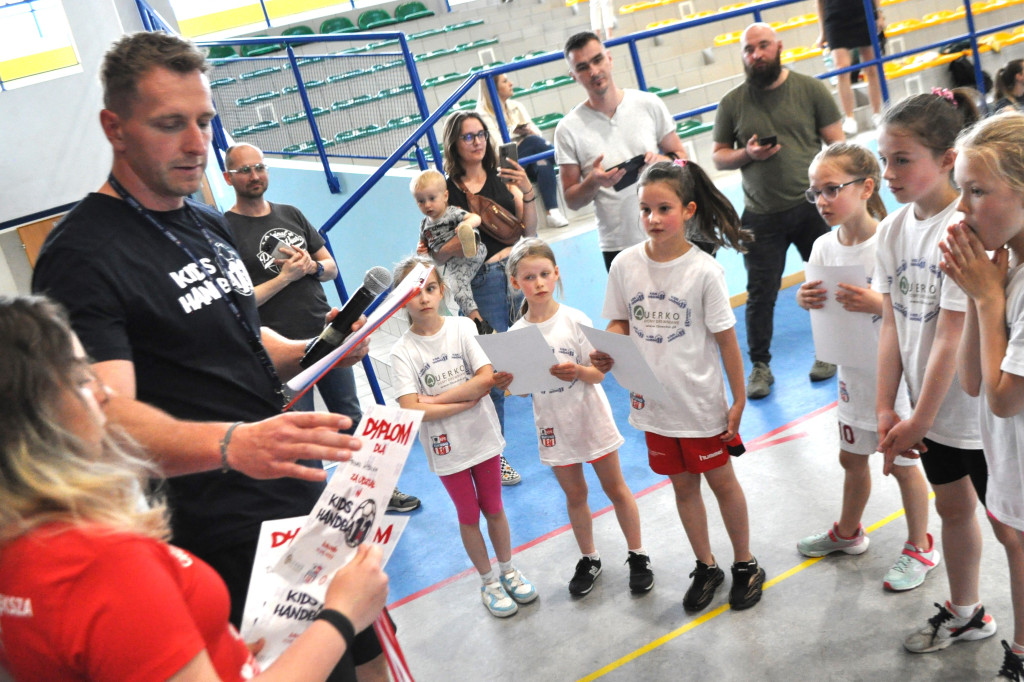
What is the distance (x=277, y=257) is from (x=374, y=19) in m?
10.5

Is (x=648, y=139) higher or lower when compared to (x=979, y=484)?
higher

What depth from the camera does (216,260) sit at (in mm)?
1753

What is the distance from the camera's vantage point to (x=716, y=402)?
268 cm

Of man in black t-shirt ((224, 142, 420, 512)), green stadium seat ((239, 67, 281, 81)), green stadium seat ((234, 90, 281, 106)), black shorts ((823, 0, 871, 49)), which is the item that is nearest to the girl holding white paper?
man in black t-shirt ((224, 142, 420, 512))

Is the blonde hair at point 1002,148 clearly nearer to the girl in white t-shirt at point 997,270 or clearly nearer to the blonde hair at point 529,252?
the girl in white t-shirt at point 997,270

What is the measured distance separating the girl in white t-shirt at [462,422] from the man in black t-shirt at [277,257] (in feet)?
2.67

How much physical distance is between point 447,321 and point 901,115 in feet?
5.61

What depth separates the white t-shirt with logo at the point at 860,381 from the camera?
262cm

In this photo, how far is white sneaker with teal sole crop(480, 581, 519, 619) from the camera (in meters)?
2.99

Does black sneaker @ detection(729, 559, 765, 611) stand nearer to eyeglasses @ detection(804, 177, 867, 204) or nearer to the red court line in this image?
the red court line

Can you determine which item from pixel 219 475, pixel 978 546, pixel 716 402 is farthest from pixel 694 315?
pixel 219 475

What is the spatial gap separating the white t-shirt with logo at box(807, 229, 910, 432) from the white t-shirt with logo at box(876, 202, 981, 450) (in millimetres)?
339

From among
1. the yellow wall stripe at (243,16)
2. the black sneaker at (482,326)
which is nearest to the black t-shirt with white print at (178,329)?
the black sneaker at (482,326)

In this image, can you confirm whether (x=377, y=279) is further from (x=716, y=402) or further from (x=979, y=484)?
(x=979, y=484)
